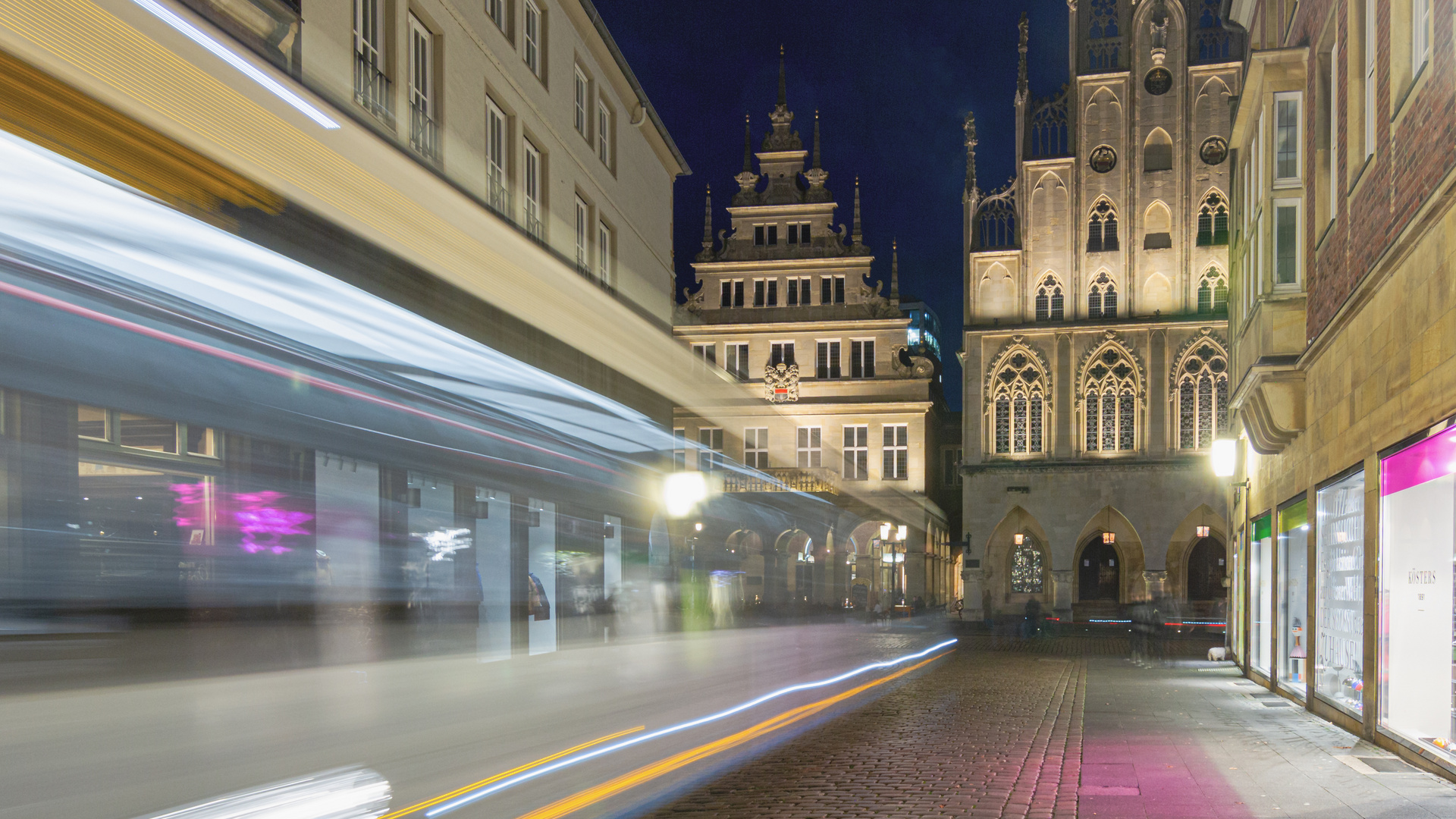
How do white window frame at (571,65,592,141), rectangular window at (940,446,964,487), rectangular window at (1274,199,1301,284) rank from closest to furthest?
rectangular window at (1274,199,1301,284) → white window frame at (571,65,592,141) → rectangular window at (940,446,964,487)

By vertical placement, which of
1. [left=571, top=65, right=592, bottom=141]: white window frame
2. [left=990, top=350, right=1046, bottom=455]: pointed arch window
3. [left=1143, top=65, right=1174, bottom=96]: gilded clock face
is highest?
[left=1143, top=65, right=1174, bottom=96]: gilded clock face

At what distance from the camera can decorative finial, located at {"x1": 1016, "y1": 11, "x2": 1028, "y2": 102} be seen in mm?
43875

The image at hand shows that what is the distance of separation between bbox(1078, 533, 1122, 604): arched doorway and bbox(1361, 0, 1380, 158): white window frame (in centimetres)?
3552

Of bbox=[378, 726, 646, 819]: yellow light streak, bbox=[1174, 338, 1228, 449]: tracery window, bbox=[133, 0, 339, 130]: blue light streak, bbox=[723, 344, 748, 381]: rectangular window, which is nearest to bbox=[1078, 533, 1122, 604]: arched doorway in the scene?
bbox=[1174, 338, 1228, 449]: tracery window

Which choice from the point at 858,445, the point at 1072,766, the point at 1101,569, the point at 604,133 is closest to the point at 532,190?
the point at 604,133

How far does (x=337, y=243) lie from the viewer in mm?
4445

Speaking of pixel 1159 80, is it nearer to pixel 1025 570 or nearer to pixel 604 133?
pixel 1025 570

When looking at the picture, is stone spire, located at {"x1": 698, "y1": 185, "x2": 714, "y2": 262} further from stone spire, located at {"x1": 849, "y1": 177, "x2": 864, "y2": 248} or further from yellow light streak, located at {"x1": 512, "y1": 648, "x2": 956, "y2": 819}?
yellow light streak, located at {"x1": 512, "y1": 648, "x2": 956, "y2": 819}

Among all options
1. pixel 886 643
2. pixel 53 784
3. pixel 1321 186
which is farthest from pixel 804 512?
pixel 53 784

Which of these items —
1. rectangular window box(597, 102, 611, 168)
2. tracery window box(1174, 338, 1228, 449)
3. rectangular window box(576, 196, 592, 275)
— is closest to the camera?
rectangular window box(576, 196, 592, 275)

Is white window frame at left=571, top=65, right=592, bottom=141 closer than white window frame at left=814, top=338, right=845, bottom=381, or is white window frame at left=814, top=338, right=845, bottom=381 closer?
white window frame at left=571, top=65, right=592, bottom=141

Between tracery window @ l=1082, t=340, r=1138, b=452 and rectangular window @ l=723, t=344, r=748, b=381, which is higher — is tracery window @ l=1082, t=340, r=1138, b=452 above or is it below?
below

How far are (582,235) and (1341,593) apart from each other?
1342cm

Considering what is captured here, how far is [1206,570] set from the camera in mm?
44375
